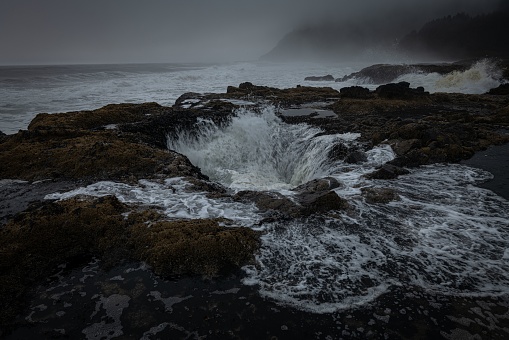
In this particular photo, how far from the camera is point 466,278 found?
18.7ft

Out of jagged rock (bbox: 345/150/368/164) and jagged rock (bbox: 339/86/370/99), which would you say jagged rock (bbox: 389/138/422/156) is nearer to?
jagged rock (bbox: 345/150/368/164)

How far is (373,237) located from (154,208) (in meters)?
5.83

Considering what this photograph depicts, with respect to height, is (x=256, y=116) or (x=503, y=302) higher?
(x=256, y=116)

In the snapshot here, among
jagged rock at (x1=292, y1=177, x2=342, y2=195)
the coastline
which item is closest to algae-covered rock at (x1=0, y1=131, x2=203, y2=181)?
jagged rock at (x1=292, y1=177, x2=342, y2=195)

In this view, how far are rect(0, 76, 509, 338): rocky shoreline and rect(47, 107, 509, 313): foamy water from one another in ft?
1.11

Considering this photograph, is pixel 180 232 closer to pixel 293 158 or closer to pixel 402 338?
pixel 402 338

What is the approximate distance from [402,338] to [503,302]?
2172 millimetres

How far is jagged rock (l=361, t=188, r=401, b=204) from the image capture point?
866 cm

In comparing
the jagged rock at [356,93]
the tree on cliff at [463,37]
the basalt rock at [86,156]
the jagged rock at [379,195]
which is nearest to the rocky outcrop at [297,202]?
the jagged rock at [379,195]

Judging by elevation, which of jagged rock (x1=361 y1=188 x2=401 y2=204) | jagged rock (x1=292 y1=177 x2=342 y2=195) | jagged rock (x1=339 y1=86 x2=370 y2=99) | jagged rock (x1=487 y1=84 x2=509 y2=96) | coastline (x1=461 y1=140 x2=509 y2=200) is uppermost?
jagged rock (x1=487 y1=84 x2=509 y2=96)

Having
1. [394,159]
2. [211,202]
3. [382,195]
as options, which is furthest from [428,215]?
[211,202]

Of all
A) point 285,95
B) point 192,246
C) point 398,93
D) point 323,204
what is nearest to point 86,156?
point 192,246

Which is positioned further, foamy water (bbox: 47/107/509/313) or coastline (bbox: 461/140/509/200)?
coastline (bbox: 461/140/509/200)

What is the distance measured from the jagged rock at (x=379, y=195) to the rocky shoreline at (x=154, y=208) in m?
0.03
